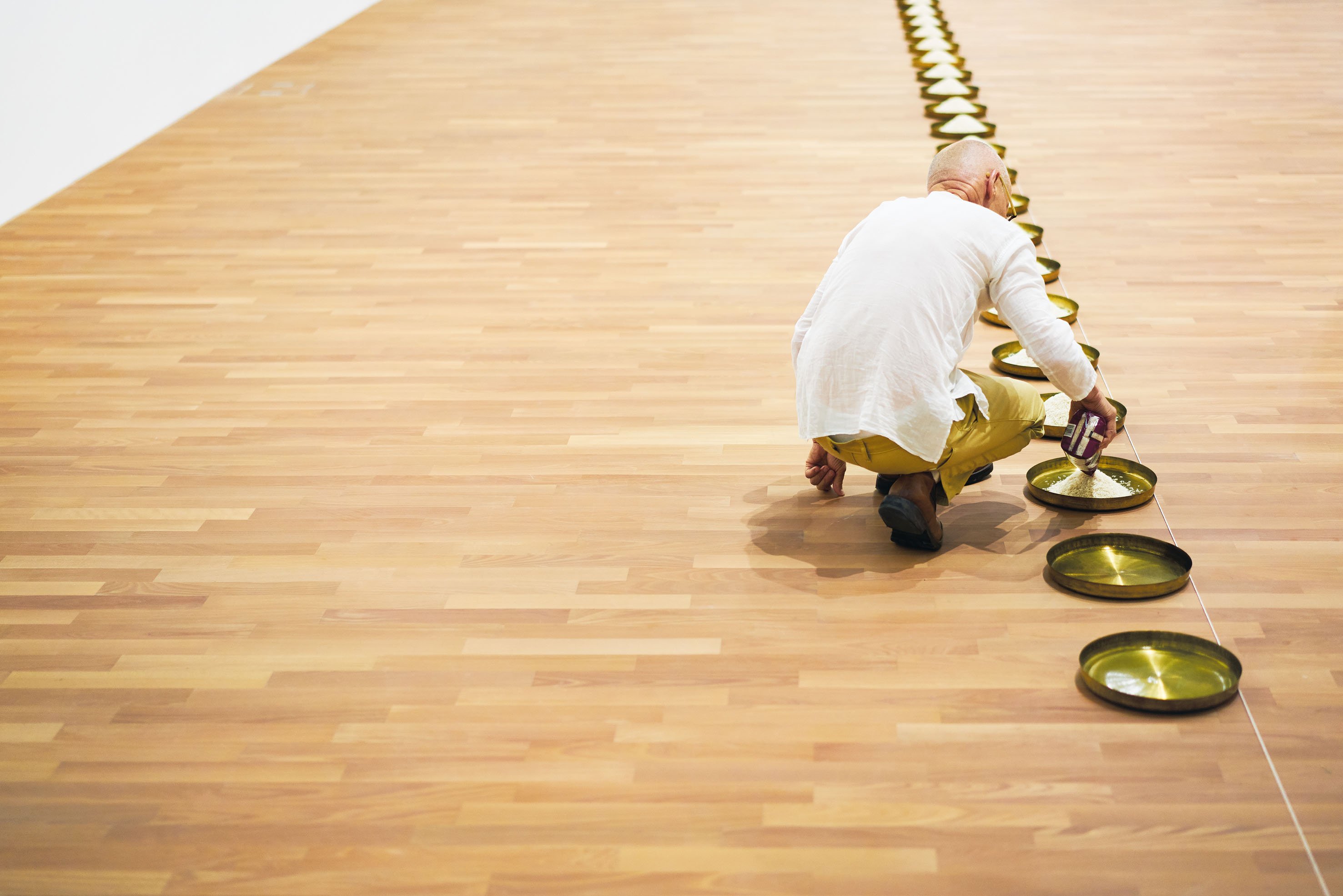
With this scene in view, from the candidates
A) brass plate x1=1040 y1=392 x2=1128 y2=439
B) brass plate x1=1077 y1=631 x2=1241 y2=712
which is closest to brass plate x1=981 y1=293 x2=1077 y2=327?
brass plate x1=1040 y1=392 x2=1128 y2=439

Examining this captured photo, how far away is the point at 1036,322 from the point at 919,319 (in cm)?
20

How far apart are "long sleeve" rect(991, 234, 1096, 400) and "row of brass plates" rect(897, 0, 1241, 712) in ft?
1.01

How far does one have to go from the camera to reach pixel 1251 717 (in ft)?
5.83

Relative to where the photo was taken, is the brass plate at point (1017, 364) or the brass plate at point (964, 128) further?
the brass plate at point (964, 128)

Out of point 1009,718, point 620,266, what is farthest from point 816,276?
point 1009,718

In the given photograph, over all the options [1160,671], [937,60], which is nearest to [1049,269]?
[1160,671]

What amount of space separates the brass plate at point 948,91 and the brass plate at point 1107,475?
319 cm

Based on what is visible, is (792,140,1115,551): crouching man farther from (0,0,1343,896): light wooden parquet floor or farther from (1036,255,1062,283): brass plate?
(1036,255,1062,283): brass plate

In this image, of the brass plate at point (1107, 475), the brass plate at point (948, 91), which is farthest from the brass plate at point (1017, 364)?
the brass plate at point (948, 91)

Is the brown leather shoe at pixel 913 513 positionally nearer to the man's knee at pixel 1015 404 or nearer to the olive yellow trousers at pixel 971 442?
the olive yellow trousers at pixel 971 442

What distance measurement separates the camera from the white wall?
478 cm

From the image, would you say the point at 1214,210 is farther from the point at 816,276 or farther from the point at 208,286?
the point at 208,286

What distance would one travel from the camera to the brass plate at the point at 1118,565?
81.7 inches

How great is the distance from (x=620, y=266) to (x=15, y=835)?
252cm
